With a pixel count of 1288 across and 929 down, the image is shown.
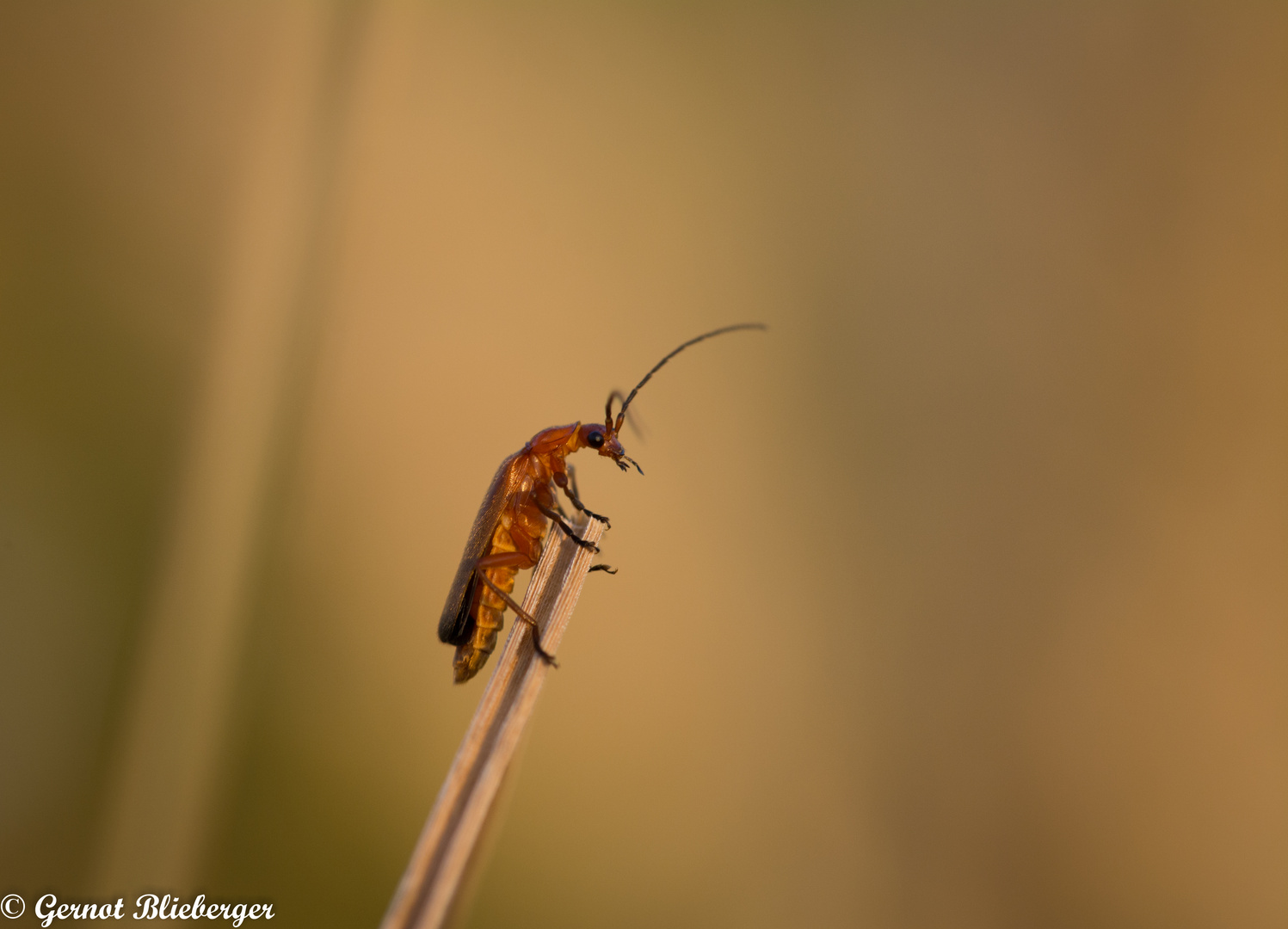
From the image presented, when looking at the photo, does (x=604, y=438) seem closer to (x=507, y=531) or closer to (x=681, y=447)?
(x=507, y=531)

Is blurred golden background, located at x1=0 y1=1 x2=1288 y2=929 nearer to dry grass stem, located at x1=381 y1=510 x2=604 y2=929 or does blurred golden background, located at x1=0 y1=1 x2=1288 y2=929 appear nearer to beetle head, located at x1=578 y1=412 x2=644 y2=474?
beetle head, located at x1=578 y1=412 x2=644 y2=474

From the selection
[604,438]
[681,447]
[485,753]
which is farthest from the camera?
[681,447]

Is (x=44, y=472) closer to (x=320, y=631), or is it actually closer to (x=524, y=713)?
(x=320, y=631)

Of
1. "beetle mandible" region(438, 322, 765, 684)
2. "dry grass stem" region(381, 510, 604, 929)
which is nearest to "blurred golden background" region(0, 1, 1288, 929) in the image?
"beetle mandible" region(438, 322, 765, 684)

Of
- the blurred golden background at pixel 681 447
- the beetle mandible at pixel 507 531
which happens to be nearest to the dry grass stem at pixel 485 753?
the beetle mandible at pixel 507 531

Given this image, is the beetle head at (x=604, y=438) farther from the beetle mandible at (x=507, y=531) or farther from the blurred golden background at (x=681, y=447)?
the blurred golden background at (x=681, y=447)

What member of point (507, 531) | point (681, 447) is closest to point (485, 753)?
point (507, 531)

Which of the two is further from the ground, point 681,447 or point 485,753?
point 681,447

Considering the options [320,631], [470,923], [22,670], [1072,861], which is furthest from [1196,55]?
[22,670]
